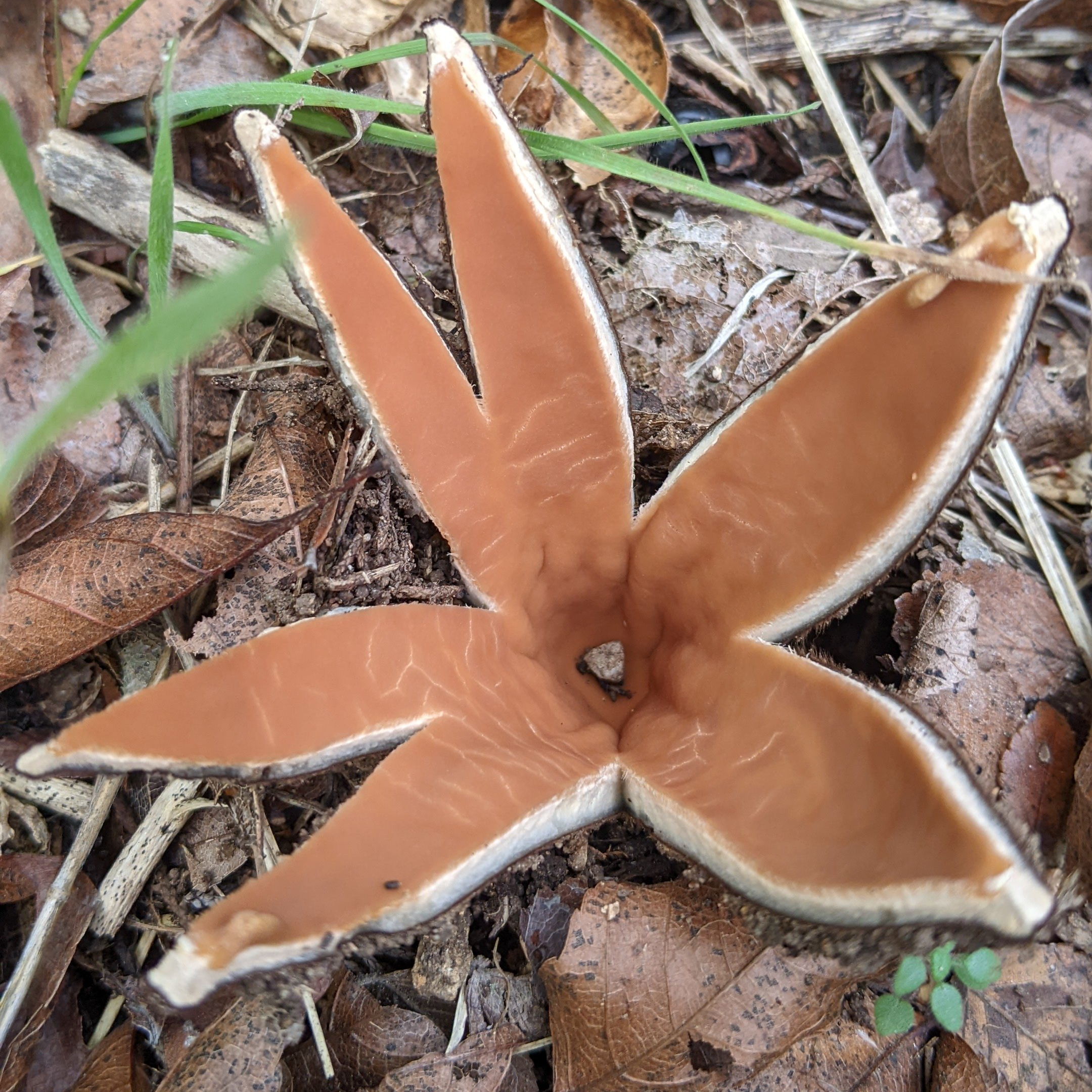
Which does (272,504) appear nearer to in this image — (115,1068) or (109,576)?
(109,576)

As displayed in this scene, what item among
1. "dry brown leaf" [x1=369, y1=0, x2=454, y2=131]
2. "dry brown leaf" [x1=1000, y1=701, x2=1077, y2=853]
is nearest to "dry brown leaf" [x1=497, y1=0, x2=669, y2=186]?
"dry brown leaf" [x1=369, y1=0, x2=454, y2=131]

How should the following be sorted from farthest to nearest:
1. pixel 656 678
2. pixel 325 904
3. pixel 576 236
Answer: pixel 656 678 → pixel 576 236 → pixel 325 904

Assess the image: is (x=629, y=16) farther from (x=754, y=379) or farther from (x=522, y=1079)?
(x=522, y=1079)

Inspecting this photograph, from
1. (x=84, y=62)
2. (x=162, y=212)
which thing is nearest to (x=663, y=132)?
(x=162, y=212)

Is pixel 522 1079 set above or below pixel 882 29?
below

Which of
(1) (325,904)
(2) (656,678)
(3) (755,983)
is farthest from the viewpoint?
(2) (656,678)

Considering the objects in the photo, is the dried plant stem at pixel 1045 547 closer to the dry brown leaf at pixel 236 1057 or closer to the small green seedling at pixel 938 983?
the small green seedling at pixel 938 983

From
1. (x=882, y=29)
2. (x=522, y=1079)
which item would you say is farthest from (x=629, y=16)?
(x=522, y=1079)
